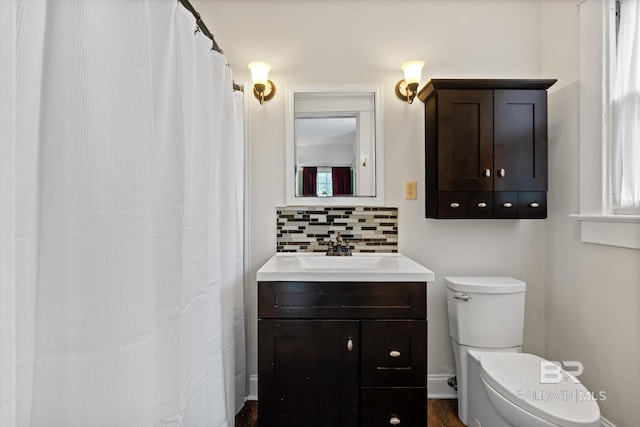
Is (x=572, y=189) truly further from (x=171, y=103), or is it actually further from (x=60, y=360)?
(x=60, y=360)

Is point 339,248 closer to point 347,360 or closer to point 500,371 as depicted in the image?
point 347,360

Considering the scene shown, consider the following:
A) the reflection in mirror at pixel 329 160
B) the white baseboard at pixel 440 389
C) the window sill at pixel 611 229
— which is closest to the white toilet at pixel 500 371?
the white baseboard at pixel 440 389

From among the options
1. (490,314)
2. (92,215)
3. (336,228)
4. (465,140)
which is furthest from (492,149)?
(92,215)

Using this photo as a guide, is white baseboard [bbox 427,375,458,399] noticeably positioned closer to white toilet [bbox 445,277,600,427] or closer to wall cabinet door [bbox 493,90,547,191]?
white toilet [bbox 445,277,600,427]

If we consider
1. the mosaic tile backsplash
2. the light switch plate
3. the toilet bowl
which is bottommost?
the toilet bowl

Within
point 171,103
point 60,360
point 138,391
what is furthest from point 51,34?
point 138,391

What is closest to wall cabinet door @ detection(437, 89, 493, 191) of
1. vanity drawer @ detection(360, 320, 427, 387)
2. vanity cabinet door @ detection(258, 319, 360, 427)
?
vanity drawer @ detection(360, 320, 427, 387)

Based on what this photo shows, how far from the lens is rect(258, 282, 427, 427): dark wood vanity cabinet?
148 cm

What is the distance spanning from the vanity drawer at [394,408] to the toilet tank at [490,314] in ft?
1.56

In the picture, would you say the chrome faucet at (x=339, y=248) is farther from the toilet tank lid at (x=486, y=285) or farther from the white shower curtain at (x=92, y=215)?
the white shower curtain at (x=92, y=215)

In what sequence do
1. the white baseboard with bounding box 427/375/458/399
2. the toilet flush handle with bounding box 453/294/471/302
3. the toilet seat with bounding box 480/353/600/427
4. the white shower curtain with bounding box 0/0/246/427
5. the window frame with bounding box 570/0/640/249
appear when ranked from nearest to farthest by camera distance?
the white shower curtain with bounding box 0/0/246/427 < the toilet seat with bounding box 480/353/600/427 < the window frame with bounding box 570/0/640/249 < the toilet flush handle with bounding box 453/294/471/302 < the white baseboard with bounding box 427/375/458/399

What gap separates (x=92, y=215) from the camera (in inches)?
26.8

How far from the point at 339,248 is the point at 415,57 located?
4.28 feet

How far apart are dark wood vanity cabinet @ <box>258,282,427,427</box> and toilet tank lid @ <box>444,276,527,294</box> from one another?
40 cm
